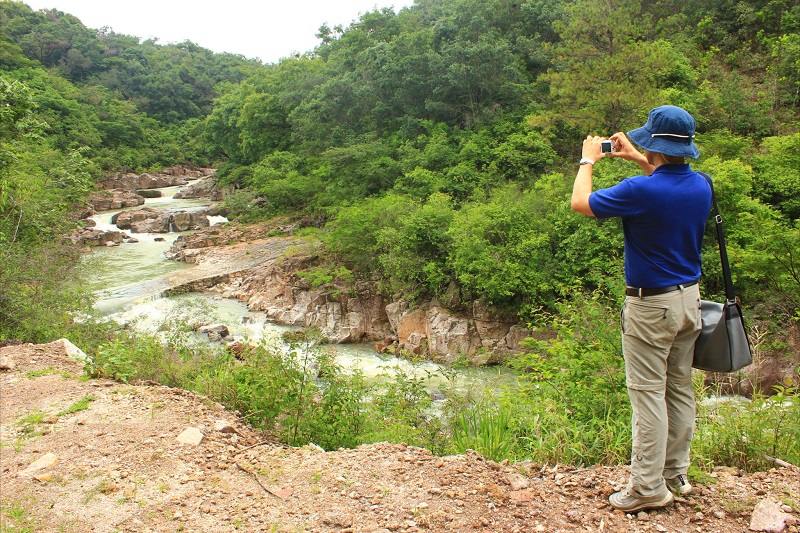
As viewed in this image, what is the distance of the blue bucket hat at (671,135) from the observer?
2.31 metres

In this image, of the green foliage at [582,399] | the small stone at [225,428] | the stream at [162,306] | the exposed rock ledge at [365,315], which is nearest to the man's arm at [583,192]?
the green foliage at [582,399]

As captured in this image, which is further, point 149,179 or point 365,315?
point 149,179

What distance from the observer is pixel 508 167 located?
16922 mm

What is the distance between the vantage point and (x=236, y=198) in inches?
1026

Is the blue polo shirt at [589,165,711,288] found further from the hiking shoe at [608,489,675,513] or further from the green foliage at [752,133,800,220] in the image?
the green foliage at [752,133,800,220]

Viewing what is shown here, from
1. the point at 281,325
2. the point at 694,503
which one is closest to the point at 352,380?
the point at 694,503

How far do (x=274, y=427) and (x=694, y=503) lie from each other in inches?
125

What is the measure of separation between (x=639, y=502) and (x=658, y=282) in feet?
3.34

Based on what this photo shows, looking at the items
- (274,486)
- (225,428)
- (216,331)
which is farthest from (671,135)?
(216,331)

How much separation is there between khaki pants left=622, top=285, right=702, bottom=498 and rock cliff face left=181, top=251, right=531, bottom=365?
807 centimetres

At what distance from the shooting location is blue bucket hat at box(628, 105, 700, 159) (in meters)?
2.31

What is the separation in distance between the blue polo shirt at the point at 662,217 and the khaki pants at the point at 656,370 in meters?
0.10

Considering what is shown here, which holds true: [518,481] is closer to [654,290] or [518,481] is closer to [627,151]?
[654,290]

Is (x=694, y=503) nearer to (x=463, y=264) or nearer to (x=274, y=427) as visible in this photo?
(x=274, y=427)
